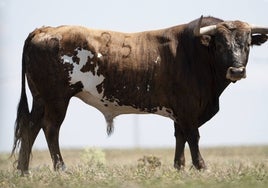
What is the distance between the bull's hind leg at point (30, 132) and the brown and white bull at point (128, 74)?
21mm

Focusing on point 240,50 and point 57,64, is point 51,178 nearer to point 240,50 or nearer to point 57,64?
point 57,64

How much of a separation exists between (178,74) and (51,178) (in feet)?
12.8

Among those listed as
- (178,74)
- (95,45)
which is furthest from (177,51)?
(95,45)

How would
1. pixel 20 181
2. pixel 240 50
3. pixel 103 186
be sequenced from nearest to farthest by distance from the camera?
pixel 103 186, pixel 20 181, pixel 240 50

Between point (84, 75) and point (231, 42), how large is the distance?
10.3 ft

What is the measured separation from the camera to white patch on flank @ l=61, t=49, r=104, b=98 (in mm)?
16562

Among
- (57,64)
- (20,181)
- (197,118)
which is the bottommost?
(20,181)

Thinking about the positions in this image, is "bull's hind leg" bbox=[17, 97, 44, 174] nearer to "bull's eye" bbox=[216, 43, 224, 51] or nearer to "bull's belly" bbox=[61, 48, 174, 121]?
"bull's belly" bbox=[61, 48, 174, 121]

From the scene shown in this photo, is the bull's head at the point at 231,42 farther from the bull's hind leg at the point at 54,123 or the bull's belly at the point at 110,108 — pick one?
the bull's hind leg at the point at 54,123

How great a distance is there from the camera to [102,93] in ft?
54.8

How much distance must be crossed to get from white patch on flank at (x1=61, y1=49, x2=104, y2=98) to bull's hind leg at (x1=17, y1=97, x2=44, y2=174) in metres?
1.01

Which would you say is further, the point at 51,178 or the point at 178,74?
the point at 178,74

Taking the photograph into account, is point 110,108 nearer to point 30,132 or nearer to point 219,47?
point 30,132

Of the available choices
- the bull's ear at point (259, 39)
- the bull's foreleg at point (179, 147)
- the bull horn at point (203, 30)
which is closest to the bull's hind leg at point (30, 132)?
the bull's foreleg at point (179, 147)
